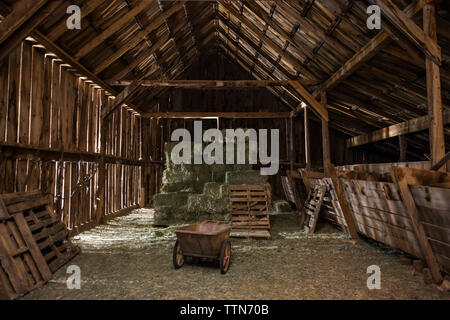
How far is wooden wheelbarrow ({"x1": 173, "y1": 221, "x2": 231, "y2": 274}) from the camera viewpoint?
13.9 feet

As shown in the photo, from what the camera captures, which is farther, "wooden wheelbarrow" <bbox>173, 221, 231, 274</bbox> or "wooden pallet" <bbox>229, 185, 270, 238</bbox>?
"wooden pallet" <bbox>229, 185, 270, 238</bbox>

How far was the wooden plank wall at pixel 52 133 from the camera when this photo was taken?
191 inches

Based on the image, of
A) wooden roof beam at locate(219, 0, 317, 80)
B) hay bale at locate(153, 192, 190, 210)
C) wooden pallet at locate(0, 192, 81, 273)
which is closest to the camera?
wooden pallet at locate(0, 192, 81, 273)

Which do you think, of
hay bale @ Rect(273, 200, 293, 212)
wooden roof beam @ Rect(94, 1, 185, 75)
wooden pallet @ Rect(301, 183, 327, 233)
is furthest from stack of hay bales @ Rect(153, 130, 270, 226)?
wooden roof beam @ Rect(94, 1, 185, 75)

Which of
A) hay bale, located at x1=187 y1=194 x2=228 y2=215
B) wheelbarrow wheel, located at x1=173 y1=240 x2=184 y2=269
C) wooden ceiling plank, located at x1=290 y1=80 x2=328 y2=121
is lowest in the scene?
wheelbarrow wheel, located at x1=173 y1=240 x2=184 y2=269

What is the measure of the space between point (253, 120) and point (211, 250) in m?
9.69

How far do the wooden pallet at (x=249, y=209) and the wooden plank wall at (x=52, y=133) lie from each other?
3.77m

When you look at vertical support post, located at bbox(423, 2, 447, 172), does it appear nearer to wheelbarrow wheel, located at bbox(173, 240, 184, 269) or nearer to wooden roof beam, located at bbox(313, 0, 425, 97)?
wooden roof beam, located at bbox(313, 0, 425, 97)

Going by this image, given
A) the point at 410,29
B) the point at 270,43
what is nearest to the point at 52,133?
the point at 270,43

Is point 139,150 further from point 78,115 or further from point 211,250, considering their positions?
point 211,250

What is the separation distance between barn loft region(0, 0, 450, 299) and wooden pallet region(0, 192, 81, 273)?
0.03 metres

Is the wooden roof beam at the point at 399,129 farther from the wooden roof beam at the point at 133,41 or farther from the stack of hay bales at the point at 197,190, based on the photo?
the wooden roof beam at the point at 133,41

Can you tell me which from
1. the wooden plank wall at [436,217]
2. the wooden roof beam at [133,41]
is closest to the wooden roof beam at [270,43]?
the wooden roof beam at [133,41]
